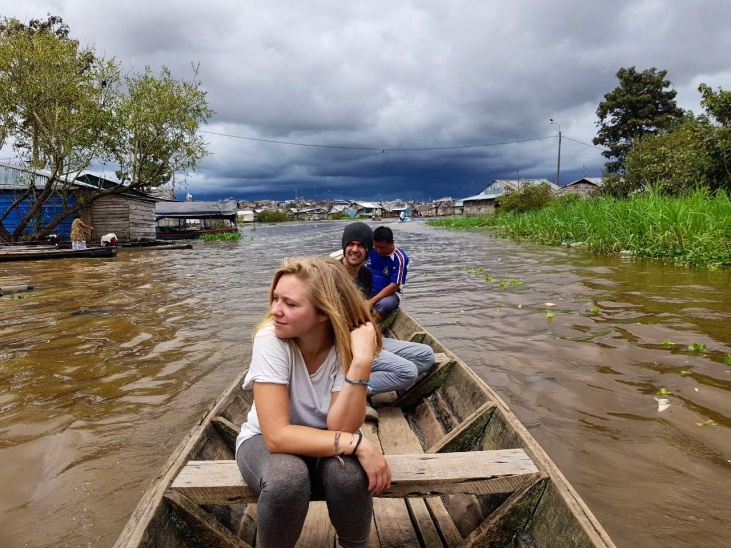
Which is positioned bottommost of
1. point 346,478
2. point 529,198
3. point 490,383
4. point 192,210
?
point 490,383

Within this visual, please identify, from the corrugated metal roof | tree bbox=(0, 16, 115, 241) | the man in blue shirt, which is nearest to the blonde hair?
the man in blue shirt

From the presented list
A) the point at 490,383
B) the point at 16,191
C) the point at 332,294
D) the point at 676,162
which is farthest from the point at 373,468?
the point at 16,191

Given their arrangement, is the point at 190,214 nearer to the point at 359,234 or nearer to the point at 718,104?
the point at 718,104

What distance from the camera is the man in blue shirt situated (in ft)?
15.9

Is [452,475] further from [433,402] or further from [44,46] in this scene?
[44,46]

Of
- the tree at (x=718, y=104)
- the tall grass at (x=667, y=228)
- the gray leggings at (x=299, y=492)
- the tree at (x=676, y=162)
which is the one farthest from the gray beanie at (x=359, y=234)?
the tree at (x=718, y=104)

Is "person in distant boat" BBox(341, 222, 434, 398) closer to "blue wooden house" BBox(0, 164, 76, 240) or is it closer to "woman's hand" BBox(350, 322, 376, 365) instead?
"woman's hand" BBox(350, 322, 376, 365)

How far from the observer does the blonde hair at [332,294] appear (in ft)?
6.03

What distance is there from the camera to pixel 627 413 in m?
3.59

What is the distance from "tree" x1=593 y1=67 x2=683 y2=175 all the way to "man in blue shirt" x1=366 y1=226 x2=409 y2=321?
107ft

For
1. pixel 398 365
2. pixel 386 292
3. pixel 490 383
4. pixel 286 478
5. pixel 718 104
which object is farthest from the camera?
pixel 718 104

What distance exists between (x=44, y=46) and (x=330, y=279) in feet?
66.5

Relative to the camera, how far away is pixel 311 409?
6.25ft

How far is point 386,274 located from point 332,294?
3.18m
